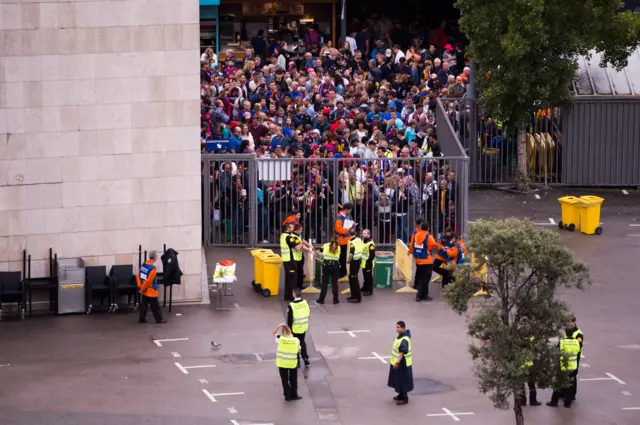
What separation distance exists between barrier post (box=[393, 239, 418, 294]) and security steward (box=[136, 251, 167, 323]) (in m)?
5.96

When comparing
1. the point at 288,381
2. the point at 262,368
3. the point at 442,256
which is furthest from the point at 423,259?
the point at 288,381

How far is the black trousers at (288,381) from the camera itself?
24328 mm

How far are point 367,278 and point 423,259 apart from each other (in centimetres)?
134

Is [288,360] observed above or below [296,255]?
below

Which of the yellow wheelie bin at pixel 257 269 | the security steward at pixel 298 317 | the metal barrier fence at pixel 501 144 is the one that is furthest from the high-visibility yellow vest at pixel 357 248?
the metal barrier fence at pixel 501 144

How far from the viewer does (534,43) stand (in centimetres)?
3878

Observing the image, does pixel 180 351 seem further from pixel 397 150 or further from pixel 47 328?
pixel 397 150

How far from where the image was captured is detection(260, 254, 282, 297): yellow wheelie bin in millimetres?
31234

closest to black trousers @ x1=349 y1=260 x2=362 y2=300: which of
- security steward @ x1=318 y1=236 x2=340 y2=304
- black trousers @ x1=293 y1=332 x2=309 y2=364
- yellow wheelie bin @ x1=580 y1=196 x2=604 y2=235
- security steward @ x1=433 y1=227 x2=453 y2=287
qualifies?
security steward @ x1=318 y1=236 x2=340 y2=304

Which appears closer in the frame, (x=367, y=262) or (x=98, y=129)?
(x=98, y=129)

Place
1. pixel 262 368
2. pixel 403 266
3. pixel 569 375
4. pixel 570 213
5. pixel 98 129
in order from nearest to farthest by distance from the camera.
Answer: pixel 569 375 → pixel 262 368 → pixel 98 129 → pixel 403 266 → pixel 570 213

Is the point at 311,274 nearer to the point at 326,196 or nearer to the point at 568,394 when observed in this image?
the point at 326,196

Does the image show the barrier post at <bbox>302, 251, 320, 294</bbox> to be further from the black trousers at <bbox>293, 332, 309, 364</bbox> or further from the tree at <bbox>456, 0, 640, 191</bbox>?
the tree at <bbox>456, 0, 640, 191</bbox>

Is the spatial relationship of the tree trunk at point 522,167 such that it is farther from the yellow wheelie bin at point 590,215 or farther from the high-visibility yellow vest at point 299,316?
the high-visibility yellow vest at point 299,316
